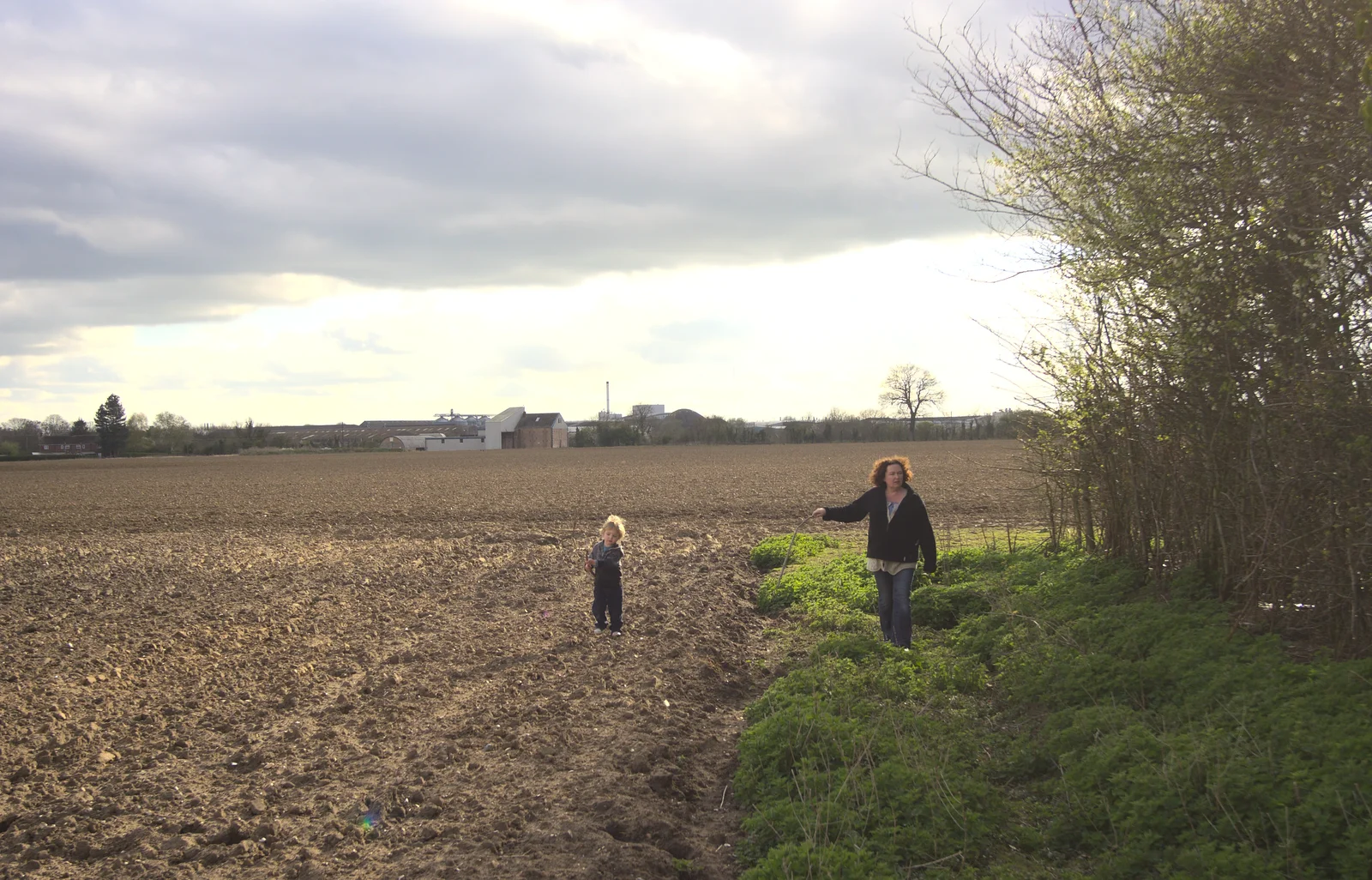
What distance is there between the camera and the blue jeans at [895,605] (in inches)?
349

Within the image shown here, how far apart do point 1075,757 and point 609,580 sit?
6.08 metres

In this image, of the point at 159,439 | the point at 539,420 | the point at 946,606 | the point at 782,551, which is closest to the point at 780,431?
the point at 539,420

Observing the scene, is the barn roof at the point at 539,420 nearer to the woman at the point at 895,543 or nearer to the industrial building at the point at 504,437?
the industrial building at the point at 504,437

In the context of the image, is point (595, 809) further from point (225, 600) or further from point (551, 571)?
point (551, 571)

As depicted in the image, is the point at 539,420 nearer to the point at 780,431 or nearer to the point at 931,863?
the point at 780,431

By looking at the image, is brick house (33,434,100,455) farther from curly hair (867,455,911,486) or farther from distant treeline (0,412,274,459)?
curly hair (867,455,911,486)

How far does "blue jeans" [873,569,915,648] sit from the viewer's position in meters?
8.88

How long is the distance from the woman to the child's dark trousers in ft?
10.1

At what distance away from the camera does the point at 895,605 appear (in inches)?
353

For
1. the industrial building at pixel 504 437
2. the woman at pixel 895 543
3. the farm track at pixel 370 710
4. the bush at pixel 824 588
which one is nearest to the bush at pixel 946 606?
the bush at pixel 824 588

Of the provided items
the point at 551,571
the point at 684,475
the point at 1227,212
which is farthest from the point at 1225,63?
the point at 684,475

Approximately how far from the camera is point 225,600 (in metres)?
13.4

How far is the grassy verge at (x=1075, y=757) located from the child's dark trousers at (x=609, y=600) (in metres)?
3.02

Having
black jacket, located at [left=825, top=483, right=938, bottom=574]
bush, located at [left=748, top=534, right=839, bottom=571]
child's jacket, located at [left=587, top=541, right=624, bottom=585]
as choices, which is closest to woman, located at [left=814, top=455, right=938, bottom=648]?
black jacket, located at [left=825, top=483, right=938, bottom=574]
